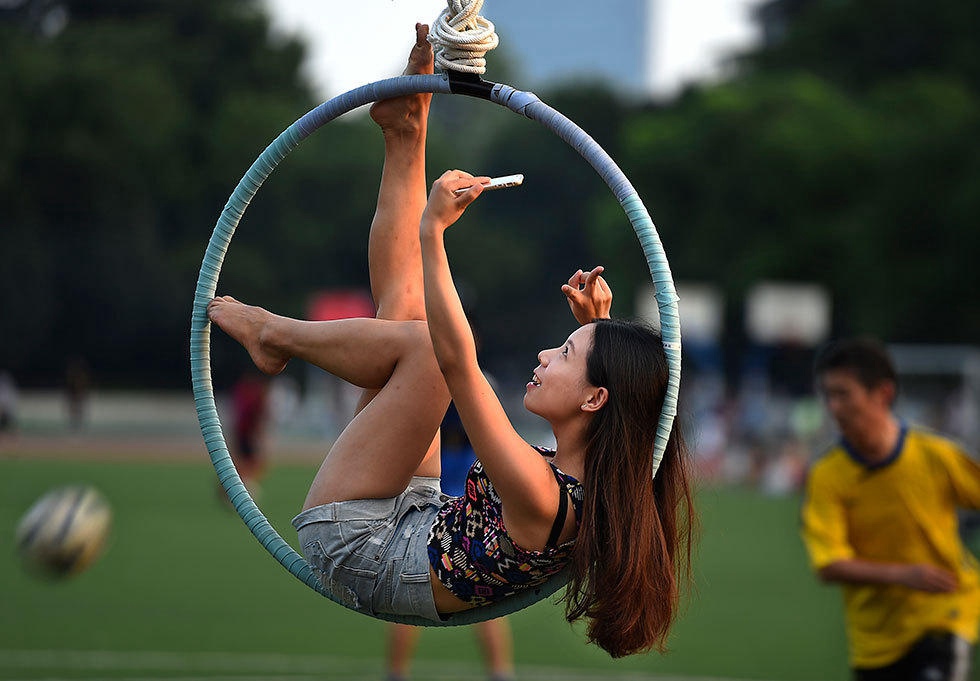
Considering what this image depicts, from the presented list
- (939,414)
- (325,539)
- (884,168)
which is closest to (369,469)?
(325,539)

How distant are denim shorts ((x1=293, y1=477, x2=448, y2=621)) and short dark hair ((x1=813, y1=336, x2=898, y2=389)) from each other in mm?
2733

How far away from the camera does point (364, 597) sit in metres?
4.88

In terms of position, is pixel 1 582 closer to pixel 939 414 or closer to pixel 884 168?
pixel 939 414

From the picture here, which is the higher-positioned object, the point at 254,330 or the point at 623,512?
the point at 254,330

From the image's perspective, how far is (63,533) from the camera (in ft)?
36.0

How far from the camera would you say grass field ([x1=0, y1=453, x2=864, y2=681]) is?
11.4 meters

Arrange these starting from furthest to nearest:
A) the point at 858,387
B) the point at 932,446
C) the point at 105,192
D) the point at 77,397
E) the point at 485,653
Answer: the point at 105,192 < the point at 77,397 < the point at 485,653 < the point at 932,446 < the point at 858,387

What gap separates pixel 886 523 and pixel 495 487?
9.96ft

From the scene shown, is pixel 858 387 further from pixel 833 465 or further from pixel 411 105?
pixel 411 105

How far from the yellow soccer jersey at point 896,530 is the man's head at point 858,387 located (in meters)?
0.18

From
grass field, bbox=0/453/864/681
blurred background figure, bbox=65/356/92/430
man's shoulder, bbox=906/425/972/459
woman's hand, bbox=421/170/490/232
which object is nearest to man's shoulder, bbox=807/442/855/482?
man's shoulder, bbox=906/425/972/459

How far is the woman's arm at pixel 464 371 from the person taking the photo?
4.38 meters

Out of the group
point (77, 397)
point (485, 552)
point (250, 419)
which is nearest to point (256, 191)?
point (485, 552)

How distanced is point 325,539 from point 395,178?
135 cm
